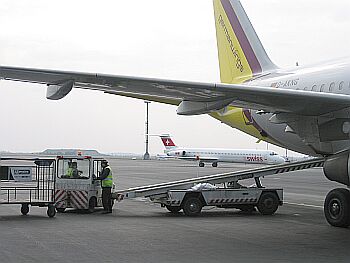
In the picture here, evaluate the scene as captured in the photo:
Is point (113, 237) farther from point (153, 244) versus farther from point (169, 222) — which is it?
point (169, 222)

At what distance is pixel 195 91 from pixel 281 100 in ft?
5.82

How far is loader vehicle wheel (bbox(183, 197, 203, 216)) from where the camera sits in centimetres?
Result: 1717

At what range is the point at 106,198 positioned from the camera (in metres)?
18.1

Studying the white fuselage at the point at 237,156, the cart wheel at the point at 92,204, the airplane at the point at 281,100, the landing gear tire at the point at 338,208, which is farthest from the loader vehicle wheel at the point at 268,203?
the white fuselage at the point at 237,156

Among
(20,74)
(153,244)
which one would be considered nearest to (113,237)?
(153,244)

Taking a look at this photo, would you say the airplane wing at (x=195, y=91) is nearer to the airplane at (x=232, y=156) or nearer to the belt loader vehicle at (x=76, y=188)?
the belt loader vehicle at (x=76, y=188)

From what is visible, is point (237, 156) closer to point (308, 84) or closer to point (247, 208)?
point (247, 208)

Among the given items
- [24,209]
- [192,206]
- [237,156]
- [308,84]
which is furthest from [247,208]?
[237,156]

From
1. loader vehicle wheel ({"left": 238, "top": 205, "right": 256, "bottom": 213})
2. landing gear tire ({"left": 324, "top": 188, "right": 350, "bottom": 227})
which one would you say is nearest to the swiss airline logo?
loader vehicle wheel ({"left": 238, "top": 205, "right": 256, "bottom": 213})

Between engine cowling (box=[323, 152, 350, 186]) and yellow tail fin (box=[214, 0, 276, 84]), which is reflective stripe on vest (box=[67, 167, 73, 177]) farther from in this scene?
engine cowling (box=[323, 152, 350, 186])

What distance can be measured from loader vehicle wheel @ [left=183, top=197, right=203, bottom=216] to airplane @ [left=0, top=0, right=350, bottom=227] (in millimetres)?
2969

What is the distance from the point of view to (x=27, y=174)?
1738 cm

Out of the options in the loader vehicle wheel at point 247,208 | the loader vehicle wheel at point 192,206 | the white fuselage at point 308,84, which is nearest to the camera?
the white fuselage at point 308,84

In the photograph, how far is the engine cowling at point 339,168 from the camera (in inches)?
487
